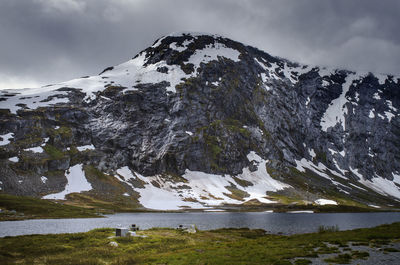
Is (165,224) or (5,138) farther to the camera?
(5,138)

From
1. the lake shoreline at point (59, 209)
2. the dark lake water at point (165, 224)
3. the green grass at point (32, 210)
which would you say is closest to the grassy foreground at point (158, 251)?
the dark lake water at point (165, 224)

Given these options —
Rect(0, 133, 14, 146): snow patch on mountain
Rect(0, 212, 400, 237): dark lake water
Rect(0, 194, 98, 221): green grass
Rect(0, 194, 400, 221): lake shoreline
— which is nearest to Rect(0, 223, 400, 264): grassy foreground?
Rect(0, 212, 400, 237): dark lake water

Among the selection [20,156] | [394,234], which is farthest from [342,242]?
[20,156]

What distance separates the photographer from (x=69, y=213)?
121062 mm

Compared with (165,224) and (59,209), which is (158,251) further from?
(59,209)

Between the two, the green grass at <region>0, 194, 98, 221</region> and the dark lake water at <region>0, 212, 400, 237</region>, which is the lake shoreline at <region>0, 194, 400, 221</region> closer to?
the green grass at <region>0, 194, 98, 221</region>

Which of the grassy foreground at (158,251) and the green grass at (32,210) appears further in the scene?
the green grass at (32,210)

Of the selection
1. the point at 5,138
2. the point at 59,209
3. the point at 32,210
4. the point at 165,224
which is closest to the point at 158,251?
the point at 165,224

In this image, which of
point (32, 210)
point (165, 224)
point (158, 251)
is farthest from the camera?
point (32, 210)

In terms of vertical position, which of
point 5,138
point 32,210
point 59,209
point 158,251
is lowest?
point 59,209

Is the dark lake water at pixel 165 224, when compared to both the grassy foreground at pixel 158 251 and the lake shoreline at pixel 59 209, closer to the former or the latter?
the lake shoreline at pixel 59 209

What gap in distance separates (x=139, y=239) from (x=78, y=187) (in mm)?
148297

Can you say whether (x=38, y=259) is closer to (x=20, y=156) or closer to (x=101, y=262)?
(x=101, y=262)

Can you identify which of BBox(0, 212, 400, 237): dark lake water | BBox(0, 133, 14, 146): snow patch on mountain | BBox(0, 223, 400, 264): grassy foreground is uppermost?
BBox(0, 133, 14, 146): snow patch on mountain
